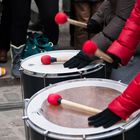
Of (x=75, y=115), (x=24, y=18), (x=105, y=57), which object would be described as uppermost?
(x=105, y=57)

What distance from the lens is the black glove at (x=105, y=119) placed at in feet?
6.01

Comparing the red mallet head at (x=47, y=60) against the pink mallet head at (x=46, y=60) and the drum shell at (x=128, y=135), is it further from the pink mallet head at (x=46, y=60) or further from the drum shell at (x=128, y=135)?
the drum shell at (x=128, y=135)

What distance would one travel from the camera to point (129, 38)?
2.20 meters

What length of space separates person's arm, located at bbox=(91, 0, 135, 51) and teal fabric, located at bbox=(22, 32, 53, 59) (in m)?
1.51

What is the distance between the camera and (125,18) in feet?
→ 7.91

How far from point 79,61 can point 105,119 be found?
0.68 metres

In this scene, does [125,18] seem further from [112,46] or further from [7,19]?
A: [7,19]

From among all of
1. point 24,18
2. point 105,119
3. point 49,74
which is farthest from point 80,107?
point 24,18

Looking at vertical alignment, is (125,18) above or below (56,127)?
above

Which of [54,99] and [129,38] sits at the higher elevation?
[129,38]

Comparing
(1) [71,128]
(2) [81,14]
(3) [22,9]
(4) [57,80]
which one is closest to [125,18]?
(4) [57,80]

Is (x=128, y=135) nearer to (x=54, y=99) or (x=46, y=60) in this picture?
(x=54, y=99)

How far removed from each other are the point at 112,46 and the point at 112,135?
0.59 metres

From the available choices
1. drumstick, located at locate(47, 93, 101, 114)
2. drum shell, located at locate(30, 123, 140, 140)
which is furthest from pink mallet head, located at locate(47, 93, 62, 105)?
drum shell, located at locate(30, 123, 140, 140)
